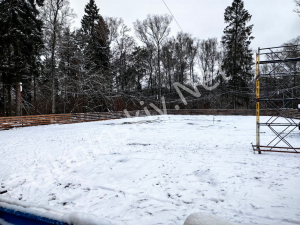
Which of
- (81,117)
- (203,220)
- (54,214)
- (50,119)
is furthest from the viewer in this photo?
(81,117)

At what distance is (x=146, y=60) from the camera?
37.7m

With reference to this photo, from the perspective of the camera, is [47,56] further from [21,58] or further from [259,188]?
[259,188]

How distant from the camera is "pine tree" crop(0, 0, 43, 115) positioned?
16.2m

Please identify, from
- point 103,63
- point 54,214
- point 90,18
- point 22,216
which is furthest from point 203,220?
point 90,18

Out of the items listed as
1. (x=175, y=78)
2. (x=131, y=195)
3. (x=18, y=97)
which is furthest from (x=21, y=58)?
(x=175, y=78)

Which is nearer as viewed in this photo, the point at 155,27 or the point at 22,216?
the point at 22,216

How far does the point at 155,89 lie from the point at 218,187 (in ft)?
113

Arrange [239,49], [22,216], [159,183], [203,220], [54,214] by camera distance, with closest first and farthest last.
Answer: [203,220], [54,214], [22,216], [159,183], [239,49]

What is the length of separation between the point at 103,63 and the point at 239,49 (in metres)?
21.4

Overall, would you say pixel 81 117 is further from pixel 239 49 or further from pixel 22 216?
pixel 239 49

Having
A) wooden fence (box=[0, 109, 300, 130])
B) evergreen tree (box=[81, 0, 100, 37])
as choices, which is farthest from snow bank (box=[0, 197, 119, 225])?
evergreen tree (box=[81, 0, 100, 37])

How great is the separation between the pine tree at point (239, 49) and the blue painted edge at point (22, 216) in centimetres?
3070

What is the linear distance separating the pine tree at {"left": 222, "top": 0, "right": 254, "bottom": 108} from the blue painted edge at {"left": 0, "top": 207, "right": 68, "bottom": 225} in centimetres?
3070

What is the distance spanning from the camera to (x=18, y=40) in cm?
1678
